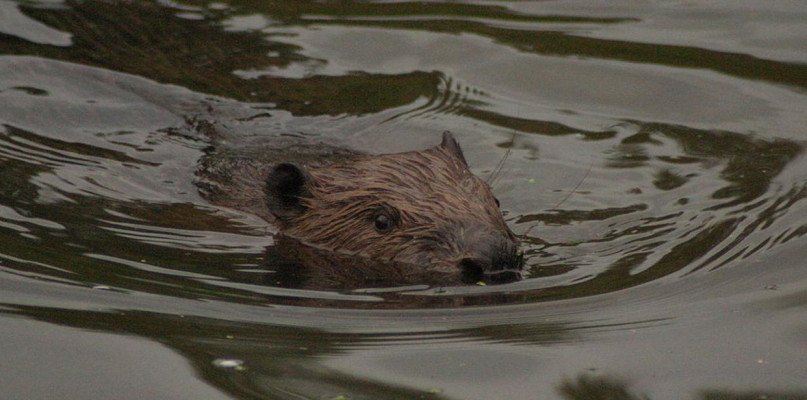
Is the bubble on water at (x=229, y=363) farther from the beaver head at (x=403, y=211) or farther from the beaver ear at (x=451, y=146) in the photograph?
the beaver ear at (x=451, y=146)

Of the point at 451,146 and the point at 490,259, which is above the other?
the point at 451,146

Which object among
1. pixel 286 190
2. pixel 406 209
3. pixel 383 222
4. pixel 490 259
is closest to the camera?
pixel 490 259

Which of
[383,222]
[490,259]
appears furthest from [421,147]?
[490,259]

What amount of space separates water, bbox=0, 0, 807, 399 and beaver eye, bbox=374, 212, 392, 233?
690mm

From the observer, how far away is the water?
4.86m

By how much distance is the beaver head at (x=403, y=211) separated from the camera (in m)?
6.24

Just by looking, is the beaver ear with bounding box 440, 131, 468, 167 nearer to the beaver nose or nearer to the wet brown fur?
the wet brown fur

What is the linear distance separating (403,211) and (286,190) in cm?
95

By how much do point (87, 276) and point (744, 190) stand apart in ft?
13.9

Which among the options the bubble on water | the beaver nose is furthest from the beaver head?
the bubble on water

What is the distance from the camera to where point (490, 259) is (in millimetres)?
6043

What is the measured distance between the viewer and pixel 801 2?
11.8 meters

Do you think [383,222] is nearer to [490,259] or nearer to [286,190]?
[286,190]

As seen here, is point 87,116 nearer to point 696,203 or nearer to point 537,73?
point 537,73
